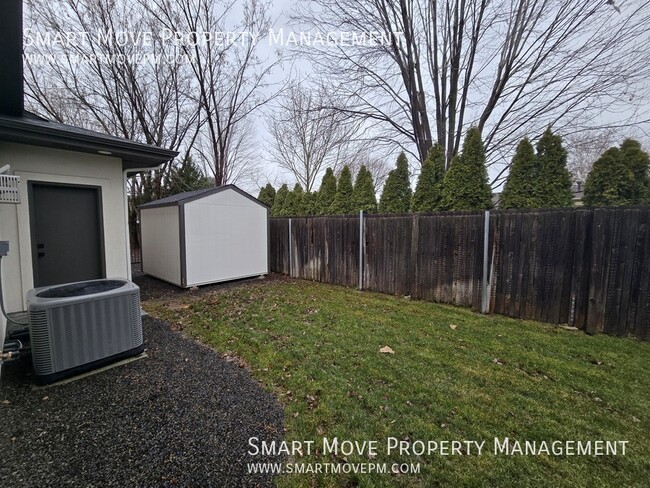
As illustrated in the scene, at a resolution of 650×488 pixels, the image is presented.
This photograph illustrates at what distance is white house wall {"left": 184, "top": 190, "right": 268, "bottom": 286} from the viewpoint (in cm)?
668

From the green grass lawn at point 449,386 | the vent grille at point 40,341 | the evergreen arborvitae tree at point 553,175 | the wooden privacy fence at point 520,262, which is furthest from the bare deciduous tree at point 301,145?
the vent grille at point 40,341

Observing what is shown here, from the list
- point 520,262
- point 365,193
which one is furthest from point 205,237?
point 520,262

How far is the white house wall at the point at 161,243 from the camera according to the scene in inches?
265

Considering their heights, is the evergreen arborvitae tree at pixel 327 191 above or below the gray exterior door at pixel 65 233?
above

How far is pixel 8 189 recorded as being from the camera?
2.46m

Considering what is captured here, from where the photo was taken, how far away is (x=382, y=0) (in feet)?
26.6

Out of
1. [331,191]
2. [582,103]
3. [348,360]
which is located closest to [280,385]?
[348,360]

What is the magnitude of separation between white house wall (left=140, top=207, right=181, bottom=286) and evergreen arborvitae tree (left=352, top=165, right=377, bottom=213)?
4853 mm

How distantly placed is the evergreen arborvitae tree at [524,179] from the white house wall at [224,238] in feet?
21.1

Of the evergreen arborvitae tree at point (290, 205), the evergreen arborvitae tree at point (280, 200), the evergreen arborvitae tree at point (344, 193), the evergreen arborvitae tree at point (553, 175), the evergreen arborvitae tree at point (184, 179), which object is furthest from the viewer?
the evergreen arborvitae tree at point (184, 179)

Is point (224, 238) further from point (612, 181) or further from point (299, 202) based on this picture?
point (612, 181)

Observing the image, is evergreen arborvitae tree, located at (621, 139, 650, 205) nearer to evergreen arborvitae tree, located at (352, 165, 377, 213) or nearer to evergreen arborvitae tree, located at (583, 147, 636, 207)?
evergreen arborvitae tree, located at (583, 147, 636, 207)

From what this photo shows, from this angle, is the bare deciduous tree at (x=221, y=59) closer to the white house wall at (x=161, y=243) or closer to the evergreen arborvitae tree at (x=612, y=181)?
the white house wall at (x=161, y=243)

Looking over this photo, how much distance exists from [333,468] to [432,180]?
589 cm
